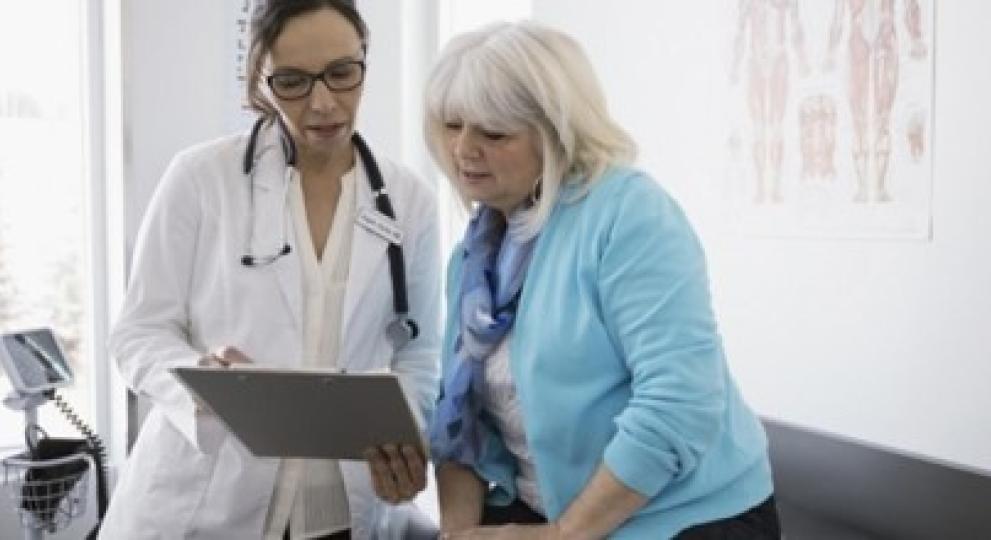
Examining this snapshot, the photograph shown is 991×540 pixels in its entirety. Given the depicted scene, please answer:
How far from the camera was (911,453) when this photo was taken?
158 cm

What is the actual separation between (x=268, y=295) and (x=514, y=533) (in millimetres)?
543

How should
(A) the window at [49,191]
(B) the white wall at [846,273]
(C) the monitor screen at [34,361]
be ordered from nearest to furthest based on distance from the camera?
(B) the white wall at [846,273] → (C) the monitor screen at [34,361] → (A) the window at [49,191]

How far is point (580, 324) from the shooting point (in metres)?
1.16

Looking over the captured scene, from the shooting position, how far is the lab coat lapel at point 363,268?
1.54 meters

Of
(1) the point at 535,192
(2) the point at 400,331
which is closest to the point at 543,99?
(1) the point at 535,192

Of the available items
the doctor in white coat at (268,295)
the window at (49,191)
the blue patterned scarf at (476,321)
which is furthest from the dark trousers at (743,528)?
the window at (49,191)

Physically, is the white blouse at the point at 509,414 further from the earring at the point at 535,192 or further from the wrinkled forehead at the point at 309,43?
the wrinkled forehead at the point at 309,43

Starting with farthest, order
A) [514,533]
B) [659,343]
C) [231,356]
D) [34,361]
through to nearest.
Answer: [34,361]
[231,356]
[514,533]
[659,343]

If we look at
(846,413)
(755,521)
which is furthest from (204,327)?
(846,413)

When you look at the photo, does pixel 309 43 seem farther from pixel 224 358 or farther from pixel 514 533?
pixel 514 533

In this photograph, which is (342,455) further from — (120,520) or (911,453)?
(911,453)

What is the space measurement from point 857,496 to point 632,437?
74 cm

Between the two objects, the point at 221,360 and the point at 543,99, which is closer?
the point at 543,99

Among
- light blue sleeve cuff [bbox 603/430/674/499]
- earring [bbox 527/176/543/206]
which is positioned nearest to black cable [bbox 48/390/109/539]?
earring [bbox 527/176/543/206]
